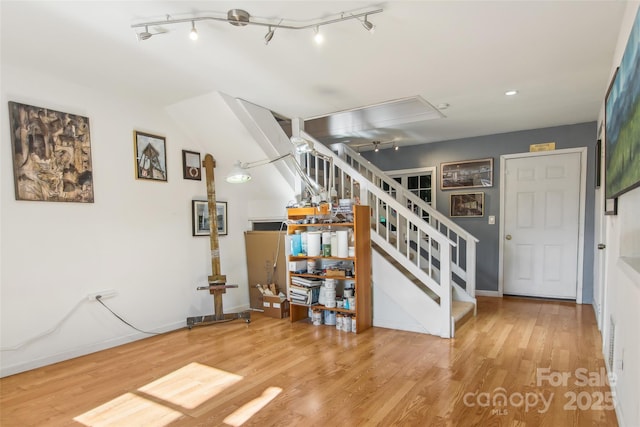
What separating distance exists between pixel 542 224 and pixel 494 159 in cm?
116

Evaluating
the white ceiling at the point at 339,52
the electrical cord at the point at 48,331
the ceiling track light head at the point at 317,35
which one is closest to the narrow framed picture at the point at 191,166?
the white ceiling at the point at 339,52

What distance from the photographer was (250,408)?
7.14 feet

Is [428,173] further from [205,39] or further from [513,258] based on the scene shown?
[205,39]

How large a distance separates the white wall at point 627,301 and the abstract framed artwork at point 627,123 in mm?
174

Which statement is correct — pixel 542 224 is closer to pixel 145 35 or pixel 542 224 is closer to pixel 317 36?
pixel 317 36

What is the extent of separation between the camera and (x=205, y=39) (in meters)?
2.36

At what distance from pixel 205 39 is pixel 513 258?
495 centimetres

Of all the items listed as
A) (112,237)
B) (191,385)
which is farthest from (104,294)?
(191,385)

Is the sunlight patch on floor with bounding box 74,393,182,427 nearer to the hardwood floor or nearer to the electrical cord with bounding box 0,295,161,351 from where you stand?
the hardwood floor

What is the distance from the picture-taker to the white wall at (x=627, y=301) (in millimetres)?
1459

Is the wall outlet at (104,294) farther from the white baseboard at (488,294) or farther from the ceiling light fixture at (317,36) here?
the white baseboard at (488,294)

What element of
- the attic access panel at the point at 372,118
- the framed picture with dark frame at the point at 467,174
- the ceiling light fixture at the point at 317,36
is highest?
the ceiling light fixture at the point at 317,36

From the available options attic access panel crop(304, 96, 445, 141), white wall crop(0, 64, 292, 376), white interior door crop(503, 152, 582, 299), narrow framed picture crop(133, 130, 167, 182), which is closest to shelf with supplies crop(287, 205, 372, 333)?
white wall crop(0, 64, 292, 376)

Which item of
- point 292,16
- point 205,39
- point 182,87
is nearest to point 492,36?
point 292,16
